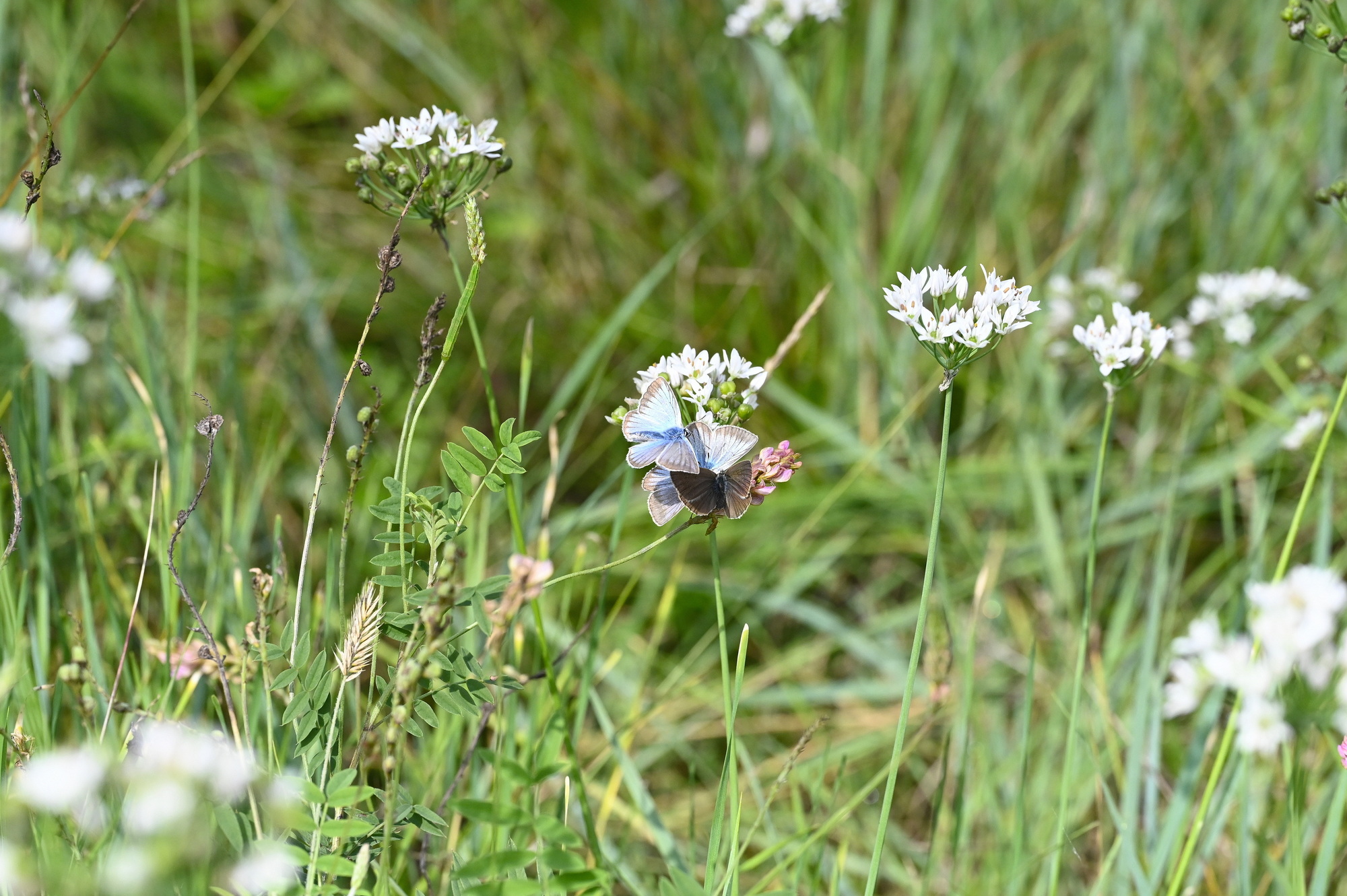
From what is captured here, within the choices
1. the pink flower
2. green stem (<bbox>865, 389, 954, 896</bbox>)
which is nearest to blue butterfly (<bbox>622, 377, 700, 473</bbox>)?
the pink flower

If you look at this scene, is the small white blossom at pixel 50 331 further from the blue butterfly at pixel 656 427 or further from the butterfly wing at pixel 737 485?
the butterfly wing at pixel 737 485

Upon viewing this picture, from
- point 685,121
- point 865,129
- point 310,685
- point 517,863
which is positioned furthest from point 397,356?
point 517,863

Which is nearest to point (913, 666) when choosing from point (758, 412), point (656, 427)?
point (656, 427)

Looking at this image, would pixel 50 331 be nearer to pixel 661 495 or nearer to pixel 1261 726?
pixel 661 495

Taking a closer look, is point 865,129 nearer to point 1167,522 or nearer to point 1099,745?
point 1167,522

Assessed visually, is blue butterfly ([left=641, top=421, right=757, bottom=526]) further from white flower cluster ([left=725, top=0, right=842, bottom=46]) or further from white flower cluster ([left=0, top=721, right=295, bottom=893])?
white flower cluster ([left=725, top=0, right=842, bottom=46])

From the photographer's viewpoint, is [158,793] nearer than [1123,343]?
Yes

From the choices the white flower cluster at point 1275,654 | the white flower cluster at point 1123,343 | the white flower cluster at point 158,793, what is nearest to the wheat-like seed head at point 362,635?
the white flower cluster at point 158,793
